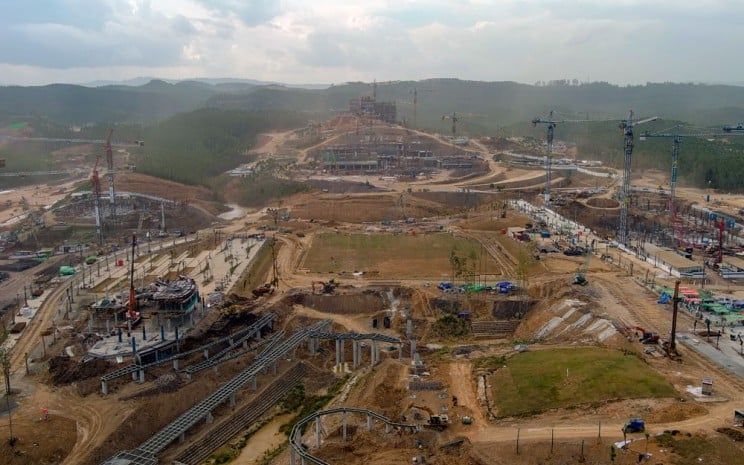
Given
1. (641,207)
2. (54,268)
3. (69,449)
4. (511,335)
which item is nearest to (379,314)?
(511,335)

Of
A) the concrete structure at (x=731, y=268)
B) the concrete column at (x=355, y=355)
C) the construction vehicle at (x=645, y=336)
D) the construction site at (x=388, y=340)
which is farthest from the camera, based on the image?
the concrete structure at (x=731, y=268)

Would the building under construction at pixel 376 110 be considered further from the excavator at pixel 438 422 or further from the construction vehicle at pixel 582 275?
the excavator at pixel 438 422

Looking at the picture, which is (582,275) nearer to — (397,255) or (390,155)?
(397,255)

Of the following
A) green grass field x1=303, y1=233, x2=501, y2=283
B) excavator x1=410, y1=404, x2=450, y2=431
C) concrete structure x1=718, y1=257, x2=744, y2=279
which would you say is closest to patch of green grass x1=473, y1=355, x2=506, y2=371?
excavator x1=410, y1=404, x2=450, y2=431

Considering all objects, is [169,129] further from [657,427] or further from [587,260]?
[657,427]

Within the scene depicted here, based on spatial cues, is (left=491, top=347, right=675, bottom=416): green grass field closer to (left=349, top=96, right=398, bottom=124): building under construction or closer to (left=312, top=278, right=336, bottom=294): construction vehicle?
(left=312, top=278, right=336, bottom=294): construction vehicle

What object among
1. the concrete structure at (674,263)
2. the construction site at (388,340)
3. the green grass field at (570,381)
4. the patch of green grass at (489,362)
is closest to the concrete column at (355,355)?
the construction site at (388,340)

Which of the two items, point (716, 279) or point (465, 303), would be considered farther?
point (716, 279)
